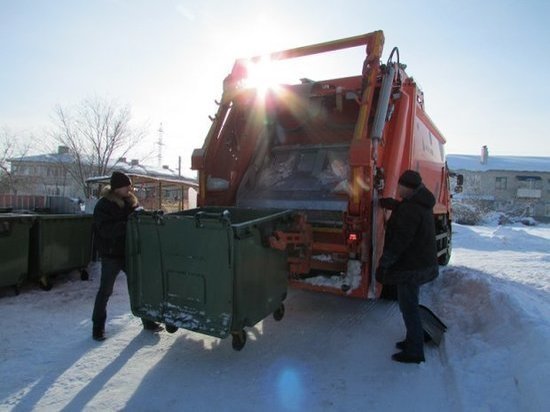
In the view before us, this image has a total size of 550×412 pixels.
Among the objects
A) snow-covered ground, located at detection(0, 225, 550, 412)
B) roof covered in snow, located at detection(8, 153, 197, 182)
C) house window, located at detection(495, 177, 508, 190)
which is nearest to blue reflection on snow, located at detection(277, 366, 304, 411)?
snow-covered ground, located at detection(0, 225, 550, 412)

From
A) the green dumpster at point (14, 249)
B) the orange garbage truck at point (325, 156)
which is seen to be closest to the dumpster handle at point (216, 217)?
the orange garbage truck at point (325, 156)

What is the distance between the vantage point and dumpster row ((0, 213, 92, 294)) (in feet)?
16.8

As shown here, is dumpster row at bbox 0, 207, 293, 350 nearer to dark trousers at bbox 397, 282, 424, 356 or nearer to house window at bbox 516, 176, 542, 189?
dark trousers at bbox 397, 282, 424, 356

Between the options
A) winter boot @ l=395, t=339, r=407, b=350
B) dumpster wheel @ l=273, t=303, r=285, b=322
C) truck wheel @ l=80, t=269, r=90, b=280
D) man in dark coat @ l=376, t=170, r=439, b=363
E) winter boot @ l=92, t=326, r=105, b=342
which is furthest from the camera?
truck wheel @ l=80, t=269, r=90, b=280

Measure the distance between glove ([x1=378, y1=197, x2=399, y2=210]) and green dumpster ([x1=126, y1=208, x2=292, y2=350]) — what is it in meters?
0.85

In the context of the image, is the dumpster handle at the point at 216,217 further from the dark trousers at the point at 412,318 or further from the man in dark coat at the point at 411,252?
the dark trousers at the point at 412,318

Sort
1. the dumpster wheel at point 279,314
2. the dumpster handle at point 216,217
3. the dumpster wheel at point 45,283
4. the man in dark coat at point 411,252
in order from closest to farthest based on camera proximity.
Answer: the dumpster handle at point 216,217, the man in dark coat at point 411,252, the dumpster wheel at point 279,314, the dumpster wheel at point 45,283

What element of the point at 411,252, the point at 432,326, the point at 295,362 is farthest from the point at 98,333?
the point at 432,326

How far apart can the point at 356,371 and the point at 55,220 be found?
4.53 meters

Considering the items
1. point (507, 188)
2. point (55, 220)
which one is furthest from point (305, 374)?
point (507, 188)

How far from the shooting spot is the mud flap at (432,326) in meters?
3.64

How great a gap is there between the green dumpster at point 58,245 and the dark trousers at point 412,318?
4.56m

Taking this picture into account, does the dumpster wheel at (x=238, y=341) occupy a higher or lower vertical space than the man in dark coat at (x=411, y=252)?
lower

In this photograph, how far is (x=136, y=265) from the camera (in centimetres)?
359
